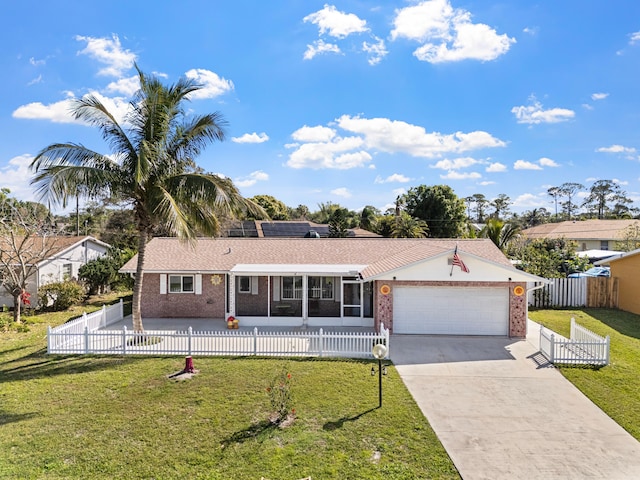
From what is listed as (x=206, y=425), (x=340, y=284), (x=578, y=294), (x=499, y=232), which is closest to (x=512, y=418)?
(x=206, y=425)

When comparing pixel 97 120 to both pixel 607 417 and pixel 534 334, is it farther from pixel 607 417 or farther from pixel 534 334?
pixel 534 334

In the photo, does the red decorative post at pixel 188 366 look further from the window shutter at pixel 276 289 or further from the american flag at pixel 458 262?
the american flag at pixel 458 262

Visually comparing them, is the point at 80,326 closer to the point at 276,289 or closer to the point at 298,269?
the point at 276,289

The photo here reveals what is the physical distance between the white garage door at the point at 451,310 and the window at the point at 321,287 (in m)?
5.29

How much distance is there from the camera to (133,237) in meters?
35.8

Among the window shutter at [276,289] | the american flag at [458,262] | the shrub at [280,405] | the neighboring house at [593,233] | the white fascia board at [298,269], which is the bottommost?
the shrub at [280,405]

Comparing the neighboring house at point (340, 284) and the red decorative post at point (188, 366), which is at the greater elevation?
the neighboring house at point (340, 284)

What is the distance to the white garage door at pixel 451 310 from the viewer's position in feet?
56.9

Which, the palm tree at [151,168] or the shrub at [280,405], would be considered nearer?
the shrub at [280,405]

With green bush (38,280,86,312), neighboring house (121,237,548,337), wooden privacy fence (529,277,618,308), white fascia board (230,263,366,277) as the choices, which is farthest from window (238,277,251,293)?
wooden privacy fence (529,277,618,308)

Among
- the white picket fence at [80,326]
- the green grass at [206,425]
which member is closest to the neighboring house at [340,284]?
the white picket fence at [80,326]

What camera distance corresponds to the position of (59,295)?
2312cm

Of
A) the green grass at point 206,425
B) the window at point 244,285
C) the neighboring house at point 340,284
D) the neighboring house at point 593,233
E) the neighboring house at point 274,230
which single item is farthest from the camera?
the neighboring house at point 593,233

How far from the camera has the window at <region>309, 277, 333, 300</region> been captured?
22062mm
